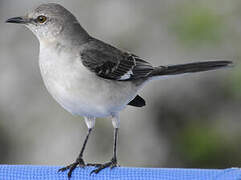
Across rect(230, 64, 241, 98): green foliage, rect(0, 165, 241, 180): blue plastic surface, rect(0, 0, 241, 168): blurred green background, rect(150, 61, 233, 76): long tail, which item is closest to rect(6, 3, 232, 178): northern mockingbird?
rect(150, 61, 233, 76): long tail

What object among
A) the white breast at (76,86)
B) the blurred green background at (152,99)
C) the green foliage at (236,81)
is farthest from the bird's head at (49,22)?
the green foliage at (236,81)

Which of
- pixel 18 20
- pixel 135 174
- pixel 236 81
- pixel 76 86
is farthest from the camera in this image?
pixel 236 81

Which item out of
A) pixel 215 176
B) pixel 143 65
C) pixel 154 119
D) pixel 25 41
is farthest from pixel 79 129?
pixel 215 176

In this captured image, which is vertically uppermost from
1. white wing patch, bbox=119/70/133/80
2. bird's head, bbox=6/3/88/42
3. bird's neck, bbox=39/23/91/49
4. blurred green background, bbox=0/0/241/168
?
bird's head, bbox=6/3/88/42

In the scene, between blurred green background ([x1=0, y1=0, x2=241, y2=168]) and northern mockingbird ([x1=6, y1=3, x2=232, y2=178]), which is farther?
blurred green background ([x1=0, y1=0, x2=241, y2=168])

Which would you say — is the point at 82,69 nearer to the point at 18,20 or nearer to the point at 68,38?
the point at 68,38

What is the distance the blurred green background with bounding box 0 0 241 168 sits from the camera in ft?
19.2

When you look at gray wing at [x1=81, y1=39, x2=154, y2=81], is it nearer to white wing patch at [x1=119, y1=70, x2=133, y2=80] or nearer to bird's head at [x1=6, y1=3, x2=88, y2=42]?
white wing patch at [x1=119, y1=70, x2=133, y2=80]

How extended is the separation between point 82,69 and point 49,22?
41 centimetres

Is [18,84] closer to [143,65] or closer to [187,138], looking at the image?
[187,138]

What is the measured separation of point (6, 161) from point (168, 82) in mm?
1835

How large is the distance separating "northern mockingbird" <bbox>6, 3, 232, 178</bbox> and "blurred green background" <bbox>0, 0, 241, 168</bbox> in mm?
1731

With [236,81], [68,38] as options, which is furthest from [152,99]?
[68,38]

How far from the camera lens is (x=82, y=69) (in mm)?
3746
